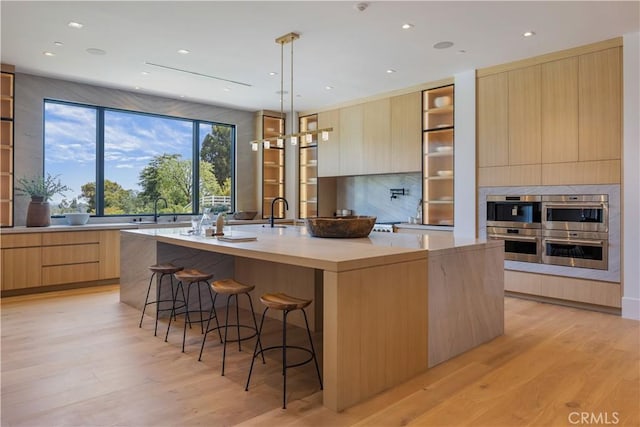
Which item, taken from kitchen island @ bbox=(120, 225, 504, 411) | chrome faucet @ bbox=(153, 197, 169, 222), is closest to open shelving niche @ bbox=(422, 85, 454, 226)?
kitchen island @ bbox=(120, 225, 504, 411)

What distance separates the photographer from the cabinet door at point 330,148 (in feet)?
24.1

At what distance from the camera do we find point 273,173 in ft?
27.0

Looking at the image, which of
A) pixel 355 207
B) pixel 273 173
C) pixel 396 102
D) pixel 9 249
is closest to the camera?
pixel 9 249

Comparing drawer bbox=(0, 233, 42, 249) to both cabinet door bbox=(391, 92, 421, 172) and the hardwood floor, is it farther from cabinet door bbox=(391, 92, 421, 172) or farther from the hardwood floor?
cabinet door bbox=(391, 92, 421, 172)

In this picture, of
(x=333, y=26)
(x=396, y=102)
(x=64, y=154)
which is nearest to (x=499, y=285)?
(x=333, y=26)

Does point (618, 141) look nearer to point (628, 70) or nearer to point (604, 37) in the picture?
point (628, 70)

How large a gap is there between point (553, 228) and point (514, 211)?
1.56 ft

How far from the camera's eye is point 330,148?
24.5 feet

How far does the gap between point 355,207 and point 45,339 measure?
5.20 meters

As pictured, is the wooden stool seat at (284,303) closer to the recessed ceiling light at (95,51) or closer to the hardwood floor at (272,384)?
the hardwood floor at (272,384)

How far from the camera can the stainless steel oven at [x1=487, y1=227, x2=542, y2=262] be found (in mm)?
4961

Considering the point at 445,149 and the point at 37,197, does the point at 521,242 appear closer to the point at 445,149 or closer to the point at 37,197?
the point at 445,149

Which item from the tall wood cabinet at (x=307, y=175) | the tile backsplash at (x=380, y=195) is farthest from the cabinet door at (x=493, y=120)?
the tall wood cabinet at (x=307, y=175)

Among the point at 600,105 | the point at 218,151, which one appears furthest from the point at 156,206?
the point at 600,105
